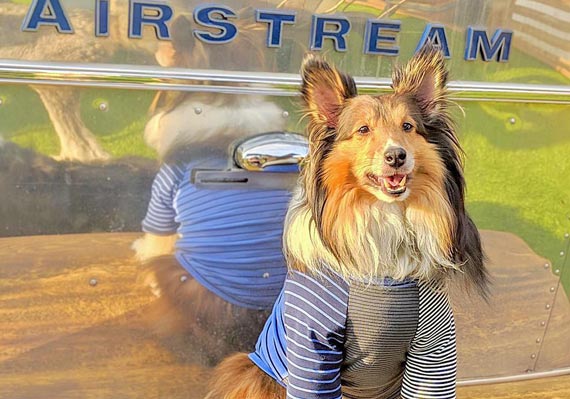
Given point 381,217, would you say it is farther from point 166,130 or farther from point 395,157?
point 166,130

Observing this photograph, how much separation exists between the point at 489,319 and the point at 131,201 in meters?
1.56

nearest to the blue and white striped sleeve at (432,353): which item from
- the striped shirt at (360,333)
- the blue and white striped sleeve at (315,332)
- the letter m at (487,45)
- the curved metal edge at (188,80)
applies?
the striped shirt at (360,333)

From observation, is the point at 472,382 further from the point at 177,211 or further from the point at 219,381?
the point at 177,211

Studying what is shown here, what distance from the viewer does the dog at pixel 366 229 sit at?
184cm

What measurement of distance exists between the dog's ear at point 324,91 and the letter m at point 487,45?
2.22ft

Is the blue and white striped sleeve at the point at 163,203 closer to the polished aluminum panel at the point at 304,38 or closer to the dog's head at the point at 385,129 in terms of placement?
the polished aluminum panel at the point at 304,38

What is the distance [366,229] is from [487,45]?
3.11 ft

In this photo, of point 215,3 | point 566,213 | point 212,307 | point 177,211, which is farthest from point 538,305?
point 215,3

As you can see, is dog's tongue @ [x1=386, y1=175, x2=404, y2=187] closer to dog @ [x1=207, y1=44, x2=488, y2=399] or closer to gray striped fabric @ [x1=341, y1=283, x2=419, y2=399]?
dog @ [x1=207, y1=44, x2=488, y2=399]

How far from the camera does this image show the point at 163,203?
2.33m

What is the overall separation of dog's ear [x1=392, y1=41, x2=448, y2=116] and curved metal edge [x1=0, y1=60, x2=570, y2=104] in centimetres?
42

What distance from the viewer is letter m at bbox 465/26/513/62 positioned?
2.35 metres

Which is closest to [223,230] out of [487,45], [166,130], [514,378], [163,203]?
[163,203]

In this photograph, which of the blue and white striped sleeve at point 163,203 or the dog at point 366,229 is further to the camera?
the blue and white striped sleeve at point 163,203
